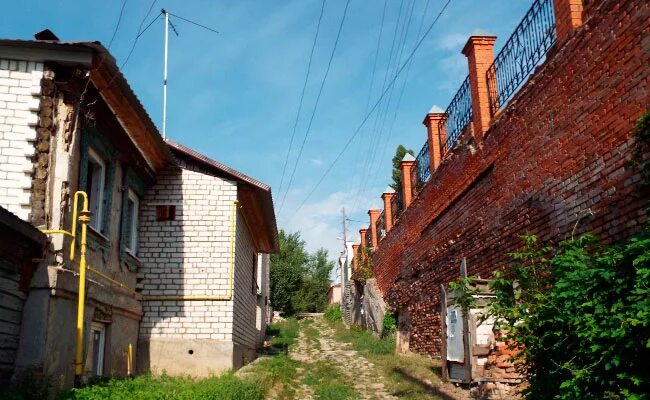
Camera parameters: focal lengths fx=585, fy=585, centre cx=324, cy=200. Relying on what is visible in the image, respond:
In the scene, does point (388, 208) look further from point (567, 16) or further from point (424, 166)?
point (567, 16)

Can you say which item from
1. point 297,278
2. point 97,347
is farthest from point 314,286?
point 97,347

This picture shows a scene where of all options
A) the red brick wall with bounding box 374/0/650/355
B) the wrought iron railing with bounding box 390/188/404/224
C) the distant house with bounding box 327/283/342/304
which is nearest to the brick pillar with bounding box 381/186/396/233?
the wrought iron railing with bounding box 390/188/404/224

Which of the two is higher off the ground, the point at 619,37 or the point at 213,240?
the point at 619,37

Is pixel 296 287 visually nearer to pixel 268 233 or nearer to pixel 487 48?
pixel 268 233

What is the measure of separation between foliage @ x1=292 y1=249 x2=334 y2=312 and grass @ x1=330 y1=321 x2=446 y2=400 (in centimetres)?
1981

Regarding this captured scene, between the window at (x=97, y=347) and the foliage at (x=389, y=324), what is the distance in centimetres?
1130

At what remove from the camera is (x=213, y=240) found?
1155 cm

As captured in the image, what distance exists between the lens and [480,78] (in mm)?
10883

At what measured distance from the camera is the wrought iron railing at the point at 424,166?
15553 millimetres

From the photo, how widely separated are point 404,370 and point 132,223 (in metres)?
6.32

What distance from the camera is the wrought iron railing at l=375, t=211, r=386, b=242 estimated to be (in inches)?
868

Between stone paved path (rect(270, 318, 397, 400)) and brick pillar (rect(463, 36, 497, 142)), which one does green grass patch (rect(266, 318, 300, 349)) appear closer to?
stone paved path (rect(270, 318, 397, 400))

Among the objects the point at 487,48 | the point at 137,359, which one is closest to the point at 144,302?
the point at 137,359

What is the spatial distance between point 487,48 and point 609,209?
5513 millimetres
